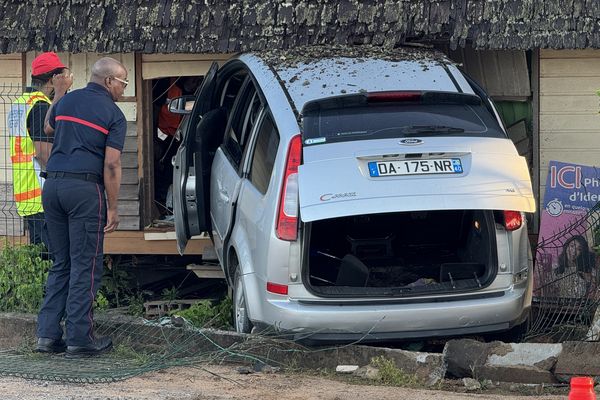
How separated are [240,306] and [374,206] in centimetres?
154

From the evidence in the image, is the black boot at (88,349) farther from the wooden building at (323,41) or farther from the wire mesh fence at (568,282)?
the wire mesh fence at (568,282)

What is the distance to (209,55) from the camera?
1096 centimetres

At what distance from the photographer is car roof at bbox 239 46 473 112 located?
7.84 metres

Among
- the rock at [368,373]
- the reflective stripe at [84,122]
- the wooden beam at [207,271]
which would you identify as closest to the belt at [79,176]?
the reflective stripe at [84,122]

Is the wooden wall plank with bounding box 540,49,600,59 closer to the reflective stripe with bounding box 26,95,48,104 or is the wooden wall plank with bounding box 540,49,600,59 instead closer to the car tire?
the car tire

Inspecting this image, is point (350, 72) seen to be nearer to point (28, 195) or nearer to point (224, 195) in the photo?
point (224, 195)

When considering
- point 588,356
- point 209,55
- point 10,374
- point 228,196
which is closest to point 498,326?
point 588,356

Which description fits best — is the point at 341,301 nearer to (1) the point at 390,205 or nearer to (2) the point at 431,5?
(1) the point at 390,205

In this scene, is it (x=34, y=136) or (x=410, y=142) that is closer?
(x=410, y=142)

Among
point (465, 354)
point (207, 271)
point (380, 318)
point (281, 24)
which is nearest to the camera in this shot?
point (380, 318)

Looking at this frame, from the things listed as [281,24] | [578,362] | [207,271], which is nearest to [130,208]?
[207,271]

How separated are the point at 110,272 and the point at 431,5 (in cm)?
407

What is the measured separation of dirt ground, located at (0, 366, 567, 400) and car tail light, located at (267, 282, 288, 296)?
0.57 metres

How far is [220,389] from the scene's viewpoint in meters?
6.96
